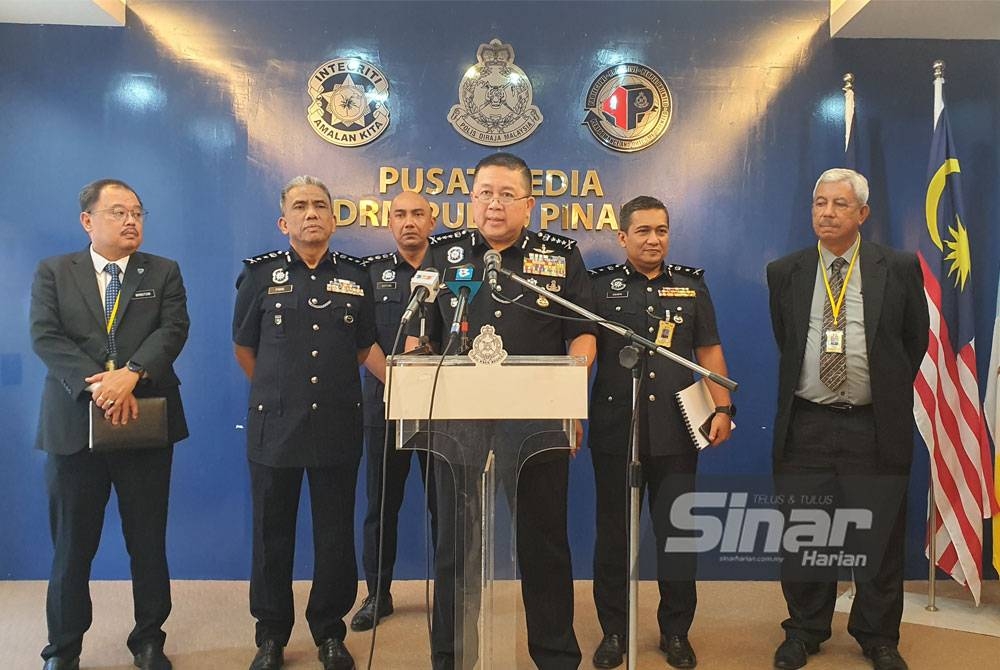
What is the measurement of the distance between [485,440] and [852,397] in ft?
5.54

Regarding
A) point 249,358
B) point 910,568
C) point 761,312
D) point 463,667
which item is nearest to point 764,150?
point 761,312

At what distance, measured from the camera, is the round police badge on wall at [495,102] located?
425cm

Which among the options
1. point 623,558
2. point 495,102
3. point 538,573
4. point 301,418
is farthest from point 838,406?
point 495,102

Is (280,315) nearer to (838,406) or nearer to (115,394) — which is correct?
Answer: (115,394)

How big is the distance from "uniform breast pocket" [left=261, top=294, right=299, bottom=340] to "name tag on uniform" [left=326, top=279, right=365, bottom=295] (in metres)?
0.13

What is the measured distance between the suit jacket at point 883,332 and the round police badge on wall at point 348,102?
2.16 m

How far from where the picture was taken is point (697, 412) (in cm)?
313

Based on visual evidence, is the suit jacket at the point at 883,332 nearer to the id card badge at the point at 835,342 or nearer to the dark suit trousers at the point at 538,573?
the id card badge at the point at 835,342

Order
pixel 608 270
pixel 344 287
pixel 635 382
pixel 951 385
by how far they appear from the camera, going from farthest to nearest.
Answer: pixel 951 385
pixel 608 270
pixel 344 287
pixel 635 382

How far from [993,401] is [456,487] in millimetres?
3032

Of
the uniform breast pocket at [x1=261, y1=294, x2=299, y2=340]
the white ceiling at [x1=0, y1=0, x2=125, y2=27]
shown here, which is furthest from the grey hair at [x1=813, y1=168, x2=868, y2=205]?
the white ceiling at [x1=0, y1=0, x2=125, y2=27]

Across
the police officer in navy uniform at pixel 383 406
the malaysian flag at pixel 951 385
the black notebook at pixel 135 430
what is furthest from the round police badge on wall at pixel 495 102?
the black notebook at pixel 135 430

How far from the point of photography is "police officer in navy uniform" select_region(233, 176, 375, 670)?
9.71 ft

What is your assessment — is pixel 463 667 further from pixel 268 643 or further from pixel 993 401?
pixel 993 401
